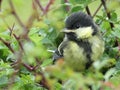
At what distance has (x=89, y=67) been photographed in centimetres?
189

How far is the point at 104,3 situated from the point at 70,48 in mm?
319

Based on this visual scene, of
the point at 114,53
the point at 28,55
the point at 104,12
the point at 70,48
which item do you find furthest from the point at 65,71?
the point at 70,48

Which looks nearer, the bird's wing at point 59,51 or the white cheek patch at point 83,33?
the bird's wing at point 59,51

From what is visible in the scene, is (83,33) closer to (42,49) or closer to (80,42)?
(80,42)

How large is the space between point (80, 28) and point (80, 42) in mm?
101

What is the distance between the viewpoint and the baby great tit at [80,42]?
212 cm

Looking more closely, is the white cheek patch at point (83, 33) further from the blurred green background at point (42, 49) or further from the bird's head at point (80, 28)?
the blurred green background at point (42, 49)

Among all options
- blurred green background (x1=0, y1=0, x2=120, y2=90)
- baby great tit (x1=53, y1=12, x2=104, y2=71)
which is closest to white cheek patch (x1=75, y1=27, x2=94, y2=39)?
baby great tit (x1=53, y1=12, x2=104, y2=71)

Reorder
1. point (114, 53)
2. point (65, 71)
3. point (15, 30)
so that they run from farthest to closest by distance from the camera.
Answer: point (114, 53) < point (15, 30) < point (65, 71)

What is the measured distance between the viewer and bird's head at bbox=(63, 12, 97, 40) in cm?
221

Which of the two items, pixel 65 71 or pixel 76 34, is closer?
pixel 65 71

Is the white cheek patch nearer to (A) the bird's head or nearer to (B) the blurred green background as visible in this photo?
(A) the bird's head

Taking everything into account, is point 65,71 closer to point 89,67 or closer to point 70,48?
point 89,67

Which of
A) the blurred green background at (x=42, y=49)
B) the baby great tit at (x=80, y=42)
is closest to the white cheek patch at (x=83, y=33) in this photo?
the baby great tit at (x=80, y=42)
